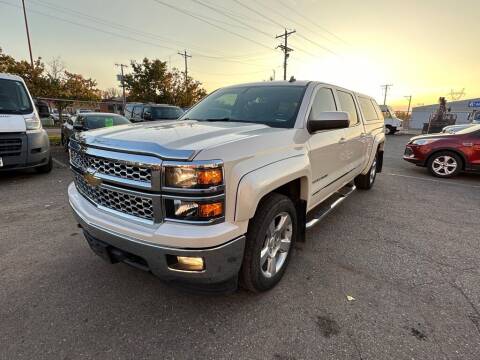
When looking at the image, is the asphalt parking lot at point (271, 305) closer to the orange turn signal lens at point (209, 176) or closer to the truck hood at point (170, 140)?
the orange turn signal lens at point (209, 176)

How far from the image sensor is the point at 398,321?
214cm

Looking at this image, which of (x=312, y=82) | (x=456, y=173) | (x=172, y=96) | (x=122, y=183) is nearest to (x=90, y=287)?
(x=122, y=183)

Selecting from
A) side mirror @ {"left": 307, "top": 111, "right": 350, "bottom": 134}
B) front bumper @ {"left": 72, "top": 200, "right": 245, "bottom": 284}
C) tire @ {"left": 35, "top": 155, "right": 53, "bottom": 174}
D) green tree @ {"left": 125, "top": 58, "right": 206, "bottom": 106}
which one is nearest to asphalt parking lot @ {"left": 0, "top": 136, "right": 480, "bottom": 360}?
front bumper @ {"left": 72, "top": 200, "right": 245, "bottom": 284}

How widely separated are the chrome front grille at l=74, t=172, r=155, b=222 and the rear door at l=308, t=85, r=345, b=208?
165cm

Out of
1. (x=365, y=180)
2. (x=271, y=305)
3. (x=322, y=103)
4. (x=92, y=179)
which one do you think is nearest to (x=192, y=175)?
(x=92, y=179)

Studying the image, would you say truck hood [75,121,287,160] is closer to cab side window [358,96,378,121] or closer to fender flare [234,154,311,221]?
fender flare [234,154,311,221]

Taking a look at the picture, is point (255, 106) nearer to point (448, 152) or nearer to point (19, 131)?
point (19, 131)

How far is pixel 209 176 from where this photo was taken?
66.4 inches

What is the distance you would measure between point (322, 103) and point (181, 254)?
2466 mm

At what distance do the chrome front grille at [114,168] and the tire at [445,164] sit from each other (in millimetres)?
8168

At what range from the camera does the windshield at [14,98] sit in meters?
5.91

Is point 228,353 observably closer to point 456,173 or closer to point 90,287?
point 90,287

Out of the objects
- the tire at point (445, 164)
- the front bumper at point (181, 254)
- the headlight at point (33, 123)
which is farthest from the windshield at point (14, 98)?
the tire at point (445, 164)

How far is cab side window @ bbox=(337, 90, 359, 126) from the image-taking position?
3912 mm
